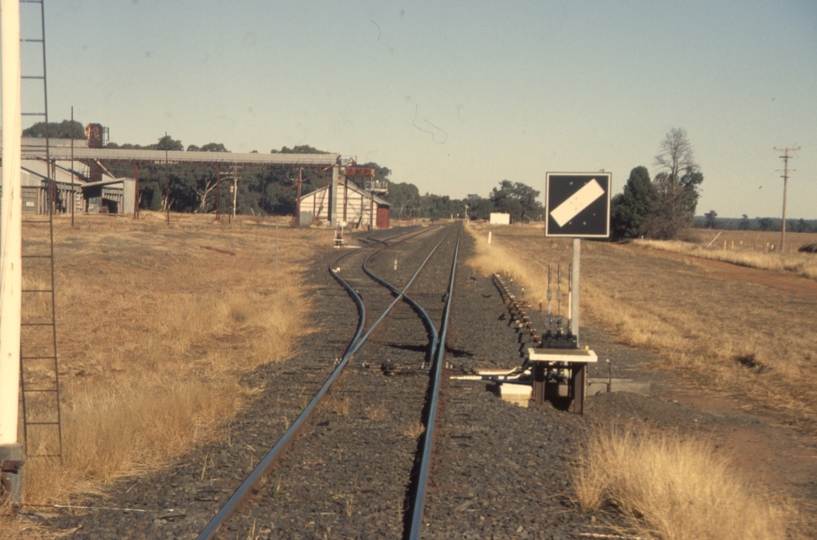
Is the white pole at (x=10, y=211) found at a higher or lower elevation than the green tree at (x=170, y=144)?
lower

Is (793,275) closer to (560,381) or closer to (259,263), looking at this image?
(259,263)

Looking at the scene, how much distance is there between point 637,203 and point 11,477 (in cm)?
7962

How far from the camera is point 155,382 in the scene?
392 inches

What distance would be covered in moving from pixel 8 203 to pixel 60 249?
27768mm

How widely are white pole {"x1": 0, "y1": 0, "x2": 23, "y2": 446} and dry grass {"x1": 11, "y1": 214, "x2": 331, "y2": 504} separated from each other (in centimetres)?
98

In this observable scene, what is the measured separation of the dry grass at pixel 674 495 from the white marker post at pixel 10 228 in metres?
3.85

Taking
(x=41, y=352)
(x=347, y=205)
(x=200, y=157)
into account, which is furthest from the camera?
(x=347, y=205)

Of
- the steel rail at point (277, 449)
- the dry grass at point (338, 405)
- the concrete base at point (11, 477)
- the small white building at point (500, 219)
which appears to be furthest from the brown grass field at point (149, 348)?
the small white building at point (500, 219)

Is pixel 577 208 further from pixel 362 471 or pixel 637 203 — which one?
pixel 637 203

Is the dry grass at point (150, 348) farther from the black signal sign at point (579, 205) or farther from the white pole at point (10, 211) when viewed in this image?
the black signal sign at point (579, 205)

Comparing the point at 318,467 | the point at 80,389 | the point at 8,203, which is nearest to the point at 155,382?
the point at 80,389

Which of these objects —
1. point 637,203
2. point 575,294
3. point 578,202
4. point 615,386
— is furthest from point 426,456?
point 637,203

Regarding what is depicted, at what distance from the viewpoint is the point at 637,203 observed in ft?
263

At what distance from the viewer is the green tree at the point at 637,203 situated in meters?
80.2
